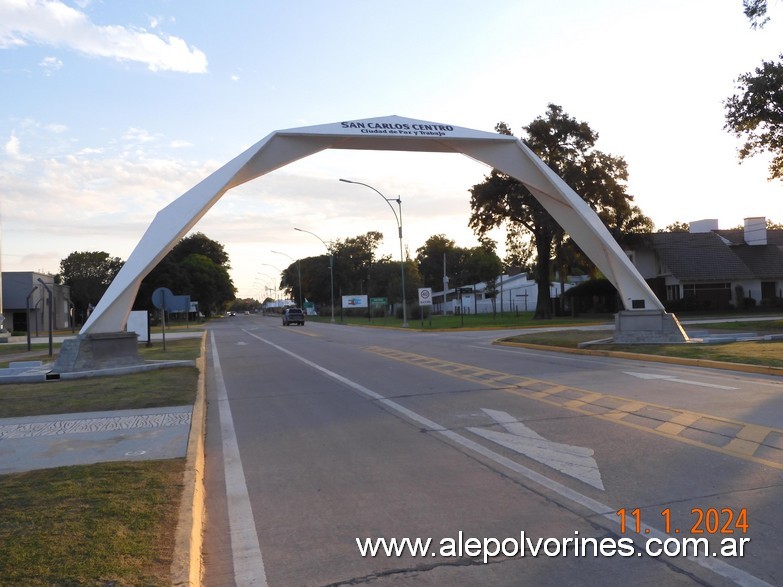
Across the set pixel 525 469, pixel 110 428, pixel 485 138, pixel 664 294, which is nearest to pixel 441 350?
pixel 485 138

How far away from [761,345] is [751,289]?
3752 cm

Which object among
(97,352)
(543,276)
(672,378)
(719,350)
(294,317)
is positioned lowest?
(672,378)

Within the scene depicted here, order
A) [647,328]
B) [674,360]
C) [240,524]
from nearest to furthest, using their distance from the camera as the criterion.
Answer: [240,524] < [674,360] < [647,328]

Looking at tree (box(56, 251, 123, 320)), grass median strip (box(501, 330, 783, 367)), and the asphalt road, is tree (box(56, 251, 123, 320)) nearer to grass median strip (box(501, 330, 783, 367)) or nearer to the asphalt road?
grass median strip (box(501, 330, 783, 367))

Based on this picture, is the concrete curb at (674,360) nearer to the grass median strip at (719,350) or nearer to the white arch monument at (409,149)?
the grass median strip at (719,350)

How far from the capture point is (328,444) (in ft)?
30.0

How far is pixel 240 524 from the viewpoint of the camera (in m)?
6.00

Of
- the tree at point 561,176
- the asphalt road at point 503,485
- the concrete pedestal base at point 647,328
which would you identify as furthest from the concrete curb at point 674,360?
the tree at point 561,176

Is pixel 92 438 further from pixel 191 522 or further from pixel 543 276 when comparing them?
pixel 543 276

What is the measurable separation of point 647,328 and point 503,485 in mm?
17050

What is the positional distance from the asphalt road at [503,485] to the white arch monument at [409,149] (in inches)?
275

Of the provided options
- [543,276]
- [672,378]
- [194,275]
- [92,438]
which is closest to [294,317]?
[543,276]

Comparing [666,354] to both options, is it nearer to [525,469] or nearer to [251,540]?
[525,469]

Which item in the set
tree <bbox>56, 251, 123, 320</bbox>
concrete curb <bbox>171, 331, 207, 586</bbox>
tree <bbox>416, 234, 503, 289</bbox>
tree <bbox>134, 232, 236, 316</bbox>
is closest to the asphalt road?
concrete curb <bbox>171, 331, 207, 586</bbox>
